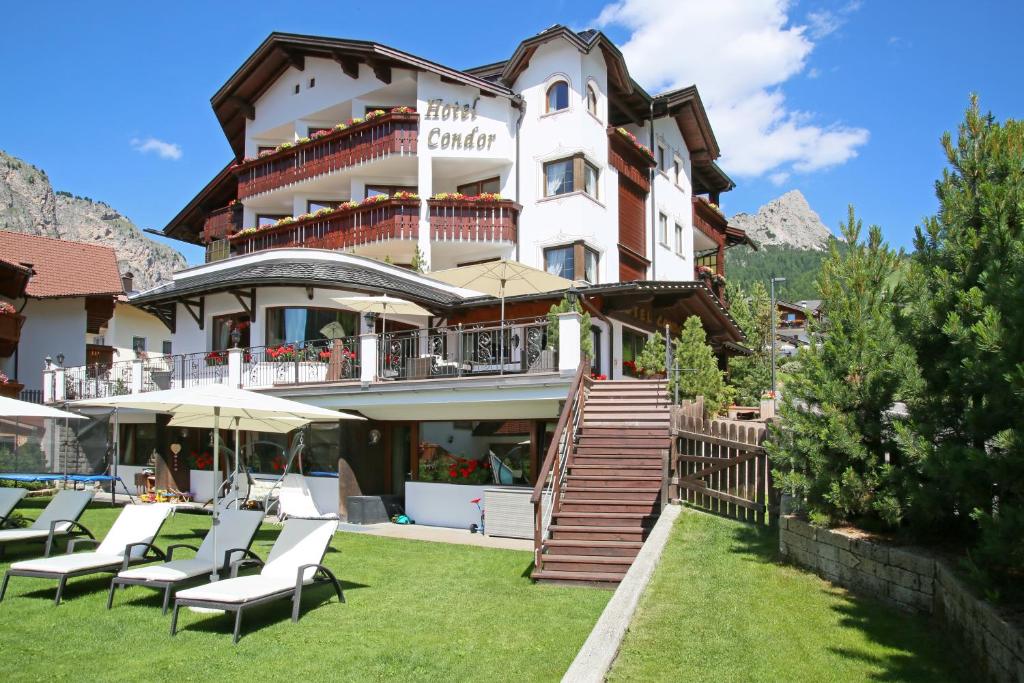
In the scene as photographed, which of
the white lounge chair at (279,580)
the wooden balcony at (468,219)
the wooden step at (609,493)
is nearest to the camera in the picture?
the white lounge chair at (279,580)

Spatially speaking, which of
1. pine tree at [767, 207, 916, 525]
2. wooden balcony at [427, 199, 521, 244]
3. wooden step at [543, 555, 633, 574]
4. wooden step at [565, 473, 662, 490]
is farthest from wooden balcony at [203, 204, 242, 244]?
pine tree at [767, 207, 916, 525]

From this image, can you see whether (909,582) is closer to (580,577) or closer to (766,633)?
(766,633)

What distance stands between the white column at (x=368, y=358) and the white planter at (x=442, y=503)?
2.42 m

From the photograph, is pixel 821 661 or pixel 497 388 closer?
pixel 821 661

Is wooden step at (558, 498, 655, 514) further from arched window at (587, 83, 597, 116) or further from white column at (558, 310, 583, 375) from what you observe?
arched window at (587, 83, 597, 116)

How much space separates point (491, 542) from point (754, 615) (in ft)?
24.6

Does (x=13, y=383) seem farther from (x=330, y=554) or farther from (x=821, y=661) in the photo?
(x=821, y=661)

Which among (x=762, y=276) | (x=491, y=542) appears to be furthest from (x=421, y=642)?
(x=762, y=276)

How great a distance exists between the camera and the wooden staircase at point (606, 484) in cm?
1021

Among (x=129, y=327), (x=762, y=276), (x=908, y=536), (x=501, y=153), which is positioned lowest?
(x=908, y=536)

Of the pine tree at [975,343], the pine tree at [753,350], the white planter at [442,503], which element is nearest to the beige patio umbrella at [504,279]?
the white planter at [442,503]

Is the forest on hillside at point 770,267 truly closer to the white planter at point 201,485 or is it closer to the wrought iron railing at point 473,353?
the wrought iron railing at point 473,353

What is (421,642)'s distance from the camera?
7.23 meters

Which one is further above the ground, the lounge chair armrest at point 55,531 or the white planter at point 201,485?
the lounge chair armrest at point 55,531
